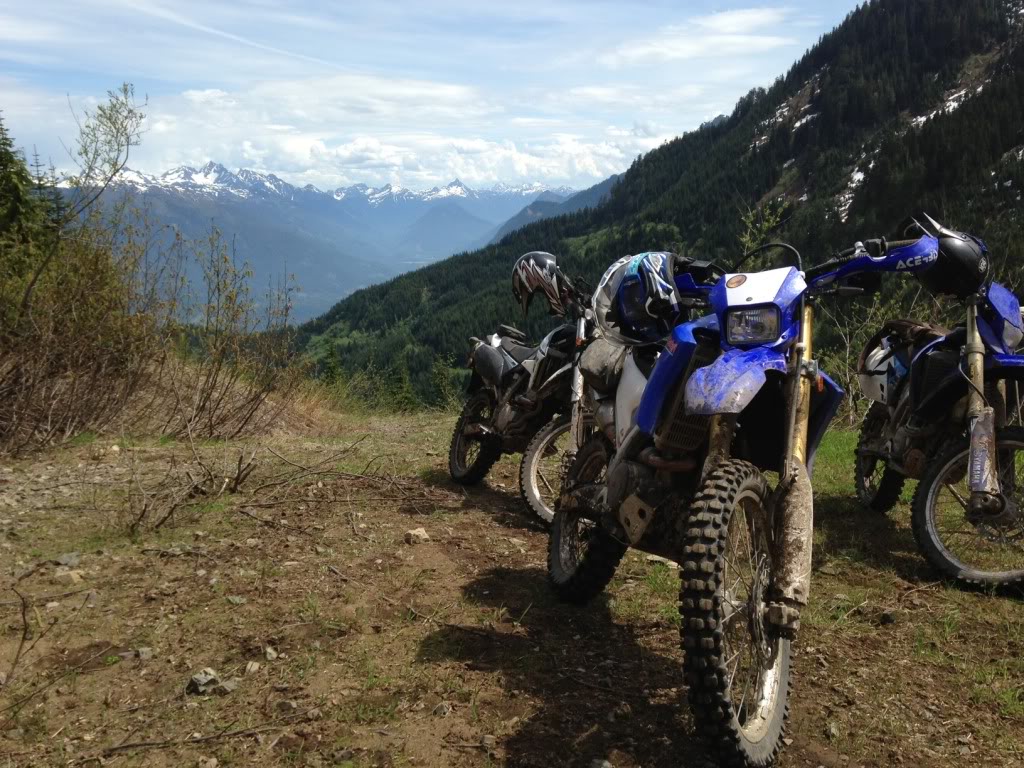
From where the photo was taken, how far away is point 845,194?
11931 centimetres

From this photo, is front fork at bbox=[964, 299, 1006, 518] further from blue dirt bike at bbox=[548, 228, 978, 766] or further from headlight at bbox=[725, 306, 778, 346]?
headlight at bbox=[725, 306, 778, 346]

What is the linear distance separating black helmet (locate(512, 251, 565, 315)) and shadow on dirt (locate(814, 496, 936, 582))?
95.4 inches

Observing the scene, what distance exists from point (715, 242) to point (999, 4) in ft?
269

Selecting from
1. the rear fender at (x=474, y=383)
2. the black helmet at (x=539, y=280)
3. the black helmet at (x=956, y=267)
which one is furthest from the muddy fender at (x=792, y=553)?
the rear fender at (x=474, y=383)

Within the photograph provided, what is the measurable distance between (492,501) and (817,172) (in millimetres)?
141867

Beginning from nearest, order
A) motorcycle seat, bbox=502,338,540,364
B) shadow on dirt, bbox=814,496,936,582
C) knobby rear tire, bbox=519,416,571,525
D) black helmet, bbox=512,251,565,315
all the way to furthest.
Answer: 1. shadow on dirt, bbox=814,496,936,582
2. knobby rear tire, bbox=519,416,571,525
3. black helmet, bbox=512,251,565,315
4. motorcycle seat, bbox=502,338,540,364

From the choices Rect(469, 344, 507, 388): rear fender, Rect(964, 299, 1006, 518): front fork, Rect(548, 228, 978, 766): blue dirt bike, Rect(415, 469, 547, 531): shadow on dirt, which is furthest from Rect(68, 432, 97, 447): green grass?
Rect(964, 299, 1006, 518): front fork

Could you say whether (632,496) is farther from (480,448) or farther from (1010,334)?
(480,448)

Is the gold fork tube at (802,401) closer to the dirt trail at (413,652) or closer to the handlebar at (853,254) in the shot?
the handlebar at (853,254)

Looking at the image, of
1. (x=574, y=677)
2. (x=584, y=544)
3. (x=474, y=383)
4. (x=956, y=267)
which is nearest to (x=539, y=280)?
(x=474, y=383)

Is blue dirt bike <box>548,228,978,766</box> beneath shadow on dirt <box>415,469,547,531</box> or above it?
above

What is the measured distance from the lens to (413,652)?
336 cm

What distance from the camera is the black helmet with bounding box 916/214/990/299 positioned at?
4.24 metres

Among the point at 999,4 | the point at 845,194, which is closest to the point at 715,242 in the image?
the point at 845,194
